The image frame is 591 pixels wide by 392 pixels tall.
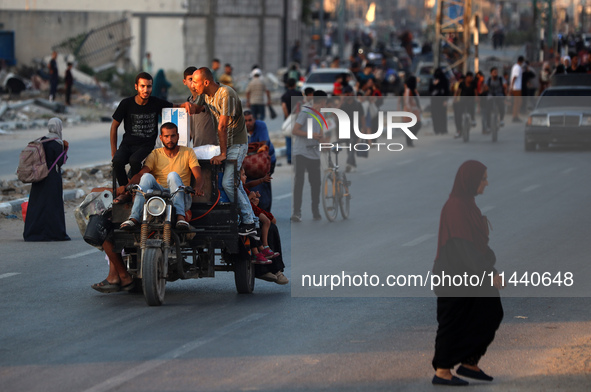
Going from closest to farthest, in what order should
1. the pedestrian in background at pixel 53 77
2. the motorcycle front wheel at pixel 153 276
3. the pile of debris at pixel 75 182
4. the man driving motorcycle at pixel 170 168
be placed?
the motorcycle front wheel at pixel 153 276, the man driving motorcycle at pixel 170 168, the pile of debris at pixel 75 182, the pedestrian in background at pixel 53 77

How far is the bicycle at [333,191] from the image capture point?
15.3 meters

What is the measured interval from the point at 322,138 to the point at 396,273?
3.11 m

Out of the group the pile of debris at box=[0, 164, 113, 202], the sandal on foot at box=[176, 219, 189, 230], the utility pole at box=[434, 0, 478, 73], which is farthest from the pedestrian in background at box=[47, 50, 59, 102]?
the sandal on foot at box=[176, 219, 189, 230]

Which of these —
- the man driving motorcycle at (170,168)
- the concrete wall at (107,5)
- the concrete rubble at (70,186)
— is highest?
the concrete wall at (107,5)

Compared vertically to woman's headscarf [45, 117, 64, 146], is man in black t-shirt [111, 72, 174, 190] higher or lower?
higher

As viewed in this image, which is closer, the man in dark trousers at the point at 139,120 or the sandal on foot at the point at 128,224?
the sandal on foot at the point at 128,224

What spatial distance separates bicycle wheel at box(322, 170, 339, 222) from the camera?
1527 cm

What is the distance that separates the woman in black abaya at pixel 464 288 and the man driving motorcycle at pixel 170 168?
10.4ft

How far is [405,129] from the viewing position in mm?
11492

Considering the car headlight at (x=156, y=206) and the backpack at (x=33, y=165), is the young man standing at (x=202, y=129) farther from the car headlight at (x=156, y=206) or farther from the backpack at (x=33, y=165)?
the backpack at (x=33, y=165)

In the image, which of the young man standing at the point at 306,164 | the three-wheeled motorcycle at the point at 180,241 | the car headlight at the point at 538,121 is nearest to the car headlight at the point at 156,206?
the three-wheeled motorcycle at the point at 180,241

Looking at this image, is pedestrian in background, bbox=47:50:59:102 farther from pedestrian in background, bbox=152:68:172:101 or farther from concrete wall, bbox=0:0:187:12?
concrete wall, bbox=0:0:187:12

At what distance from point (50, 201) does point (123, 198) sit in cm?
421

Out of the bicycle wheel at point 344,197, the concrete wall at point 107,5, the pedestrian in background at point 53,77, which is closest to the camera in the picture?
the bicycle wheel at point 344,197
